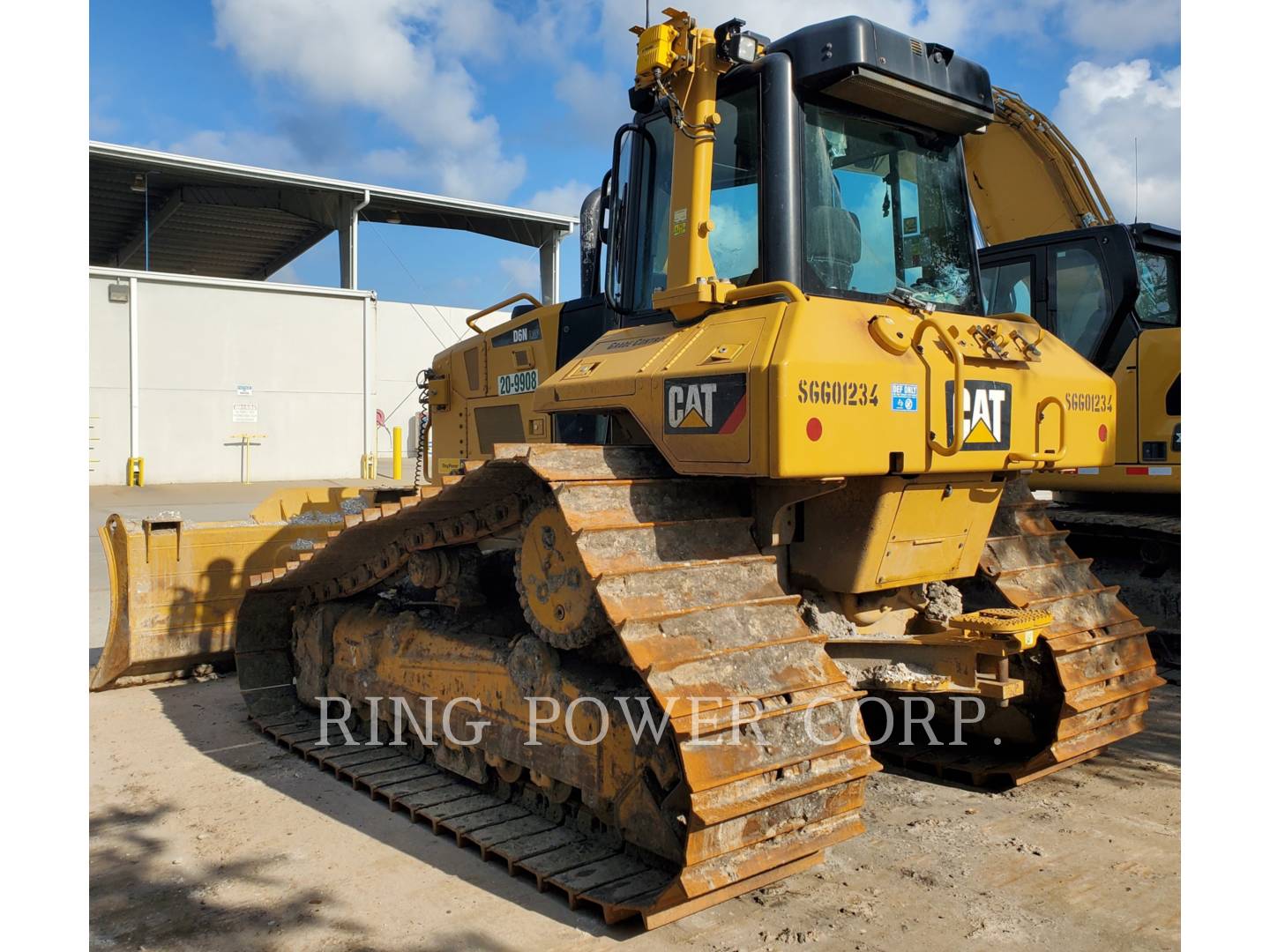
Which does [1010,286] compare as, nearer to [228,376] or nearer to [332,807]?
[332,807]

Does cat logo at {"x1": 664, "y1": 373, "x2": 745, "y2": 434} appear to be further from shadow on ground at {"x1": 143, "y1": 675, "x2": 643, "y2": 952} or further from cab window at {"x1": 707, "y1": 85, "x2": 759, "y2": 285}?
shadow on ground at {"x1": 143, "y1": 675, "x2": 643, "y2": 952}

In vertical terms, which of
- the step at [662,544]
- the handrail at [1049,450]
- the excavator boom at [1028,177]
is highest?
the excavator boom at [1028,177]

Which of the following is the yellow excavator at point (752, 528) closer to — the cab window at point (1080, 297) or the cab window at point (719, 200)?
the cab window at point (719, 200)

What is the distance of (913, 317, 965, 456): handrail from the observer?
3.94m

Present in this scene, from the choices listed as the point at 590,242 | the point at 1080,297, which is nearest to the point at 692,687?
the point at 590,242

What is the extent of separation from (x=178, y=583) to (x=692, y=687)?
4.87m

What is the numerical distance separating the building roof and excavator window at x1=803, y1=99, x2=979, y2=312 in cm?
1964

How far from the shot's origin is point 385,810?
4.73 metres

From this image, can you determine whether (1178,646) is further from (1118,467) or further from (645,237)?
(645,237)

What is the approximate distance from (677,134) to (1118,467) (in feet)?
17.0

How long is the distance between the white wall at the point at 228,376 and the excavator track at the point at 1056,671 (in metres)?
19.1

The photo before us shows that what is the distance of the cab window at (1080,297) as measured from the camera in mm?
7746

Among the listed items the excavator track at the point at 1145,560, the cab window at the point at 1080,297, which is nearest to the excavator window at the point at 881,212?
the cab window at the point at 1080,297

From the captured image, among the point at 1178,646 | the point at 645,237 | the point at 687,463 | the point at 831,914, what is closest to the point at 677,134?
the point at 645,237
